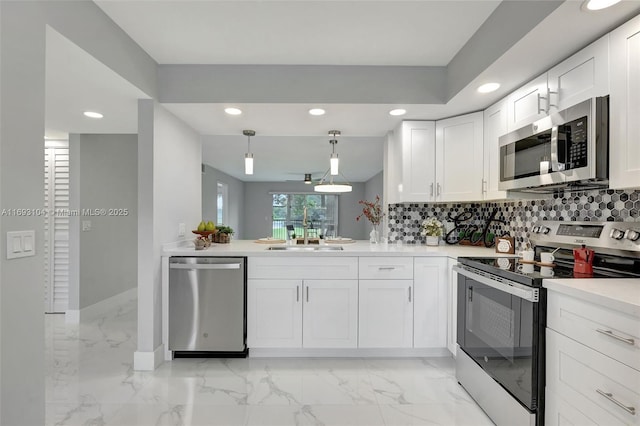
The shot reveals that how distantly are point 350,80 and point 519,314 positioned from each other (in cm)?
191

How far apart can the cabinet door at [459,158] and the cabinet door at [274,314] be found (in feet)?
4.99

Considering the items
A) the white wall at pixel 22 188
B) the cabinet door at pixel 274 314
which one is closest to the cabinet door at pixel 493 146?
the cabinet door at pixel 274 314

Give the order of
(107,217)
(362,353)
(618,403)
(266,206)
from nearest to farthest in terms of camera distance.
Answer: (618,403)
(362,353)
(107,217)
(266,206)

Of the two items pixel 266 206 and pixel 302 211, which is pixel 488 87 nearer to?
pixel 302 211

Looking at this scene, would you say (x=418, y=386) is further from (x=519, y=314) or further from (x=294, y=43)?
(x=294, y=43)

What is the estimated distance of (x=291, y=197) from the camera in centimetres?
1103

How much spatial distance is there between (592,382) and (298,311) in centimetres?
192

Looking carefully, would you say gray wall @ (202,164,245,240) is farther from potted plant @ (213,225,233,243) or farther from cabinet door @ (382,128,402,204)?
cabinet door @ (382,128,402,204)

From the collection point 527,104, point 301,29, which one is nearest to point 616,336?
point 527,104

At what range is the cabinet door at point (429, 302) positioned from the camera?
9.19 feet

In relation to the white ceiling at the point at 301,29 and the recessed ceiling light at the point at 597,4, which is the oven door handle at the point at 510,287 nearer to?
the recessed ceiling light at the point at 597,4

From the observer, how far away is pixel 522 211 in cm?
276

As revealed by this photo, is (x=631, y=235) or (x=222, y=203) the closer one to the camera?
(x=631, y=235)

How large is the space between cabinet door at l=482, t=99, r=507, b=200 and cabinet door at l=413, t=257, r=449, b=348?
0.65m
